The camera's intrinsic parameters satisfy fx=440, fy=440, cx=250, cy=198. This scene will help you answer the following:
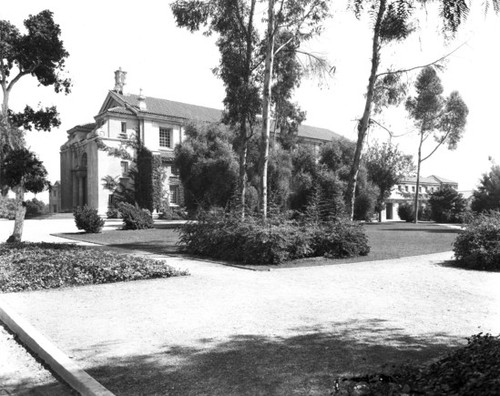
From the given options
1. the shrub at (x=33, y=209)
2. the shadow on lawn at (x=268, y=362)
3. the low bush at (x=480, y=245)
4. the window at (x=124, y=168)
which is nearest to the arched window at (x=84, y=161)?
the window at (x=124, y=168)

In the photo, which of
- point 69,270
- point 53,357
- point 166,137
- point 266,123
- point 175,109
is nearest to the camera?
point 53,357

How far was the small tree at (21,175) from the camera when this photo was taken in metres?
15.0

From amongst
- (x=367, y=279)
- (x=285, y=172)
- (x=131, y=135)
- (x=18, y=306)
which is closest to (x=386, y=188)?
(x=285, y=172)

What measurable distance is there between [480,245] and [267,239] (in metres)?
6.14

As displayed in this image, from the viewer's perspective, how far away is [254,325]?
6.00 meters

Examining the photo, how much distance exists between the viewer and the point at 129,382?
13.2 feet

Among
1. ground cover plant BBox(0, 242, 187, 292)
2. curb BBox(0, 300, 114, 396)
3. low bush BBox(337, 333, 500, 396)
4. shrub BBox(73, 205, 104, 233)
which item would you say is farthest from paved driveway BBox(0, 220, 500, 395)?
shrub BBox(73, 205, 104, 233)

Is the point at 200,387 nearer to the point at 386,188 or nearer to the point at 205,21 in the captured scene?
the point at 205,21

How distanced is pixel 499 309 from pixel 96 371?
614 centimetres

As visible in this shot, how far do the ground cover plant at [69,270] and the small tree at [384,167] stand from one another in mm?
41685

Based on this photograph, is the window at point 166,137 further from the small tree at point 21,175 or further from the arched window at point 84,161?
the small tree at point 21,175

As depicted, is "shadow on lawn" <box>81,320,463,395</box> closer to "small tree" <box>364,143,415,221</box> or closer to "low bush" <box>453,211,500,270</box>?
"low bush" <box>453,211,500,270</box>

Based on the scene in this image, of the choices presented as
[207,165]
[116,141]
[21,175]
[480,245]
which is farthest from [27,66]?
[116,141]

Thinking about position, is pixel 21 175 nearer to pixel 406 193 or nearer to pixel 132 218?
pixel 132 218
